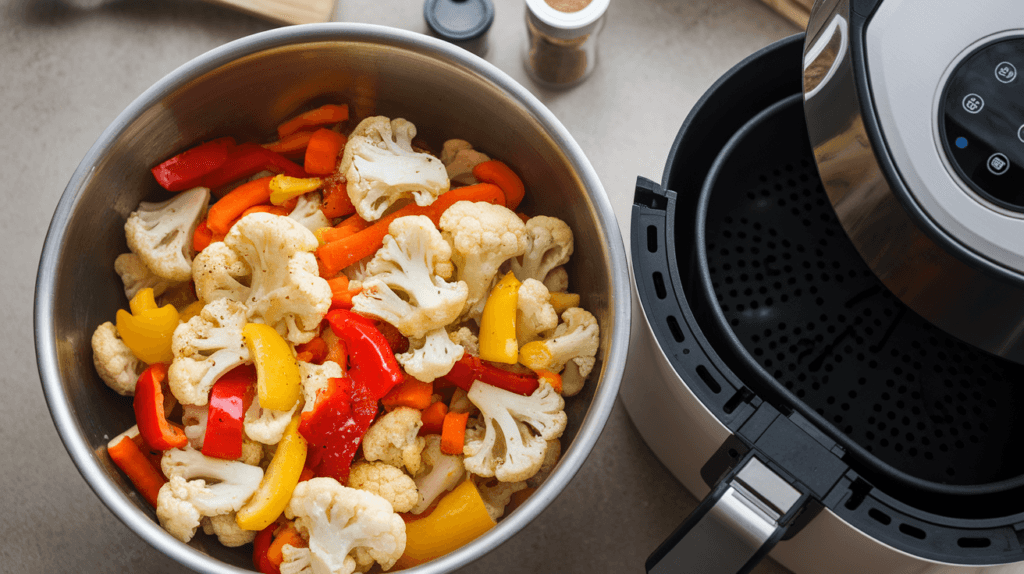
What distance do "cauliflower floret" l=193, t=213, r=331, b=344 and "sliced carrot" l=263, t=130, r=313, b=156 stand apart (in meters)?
0.17

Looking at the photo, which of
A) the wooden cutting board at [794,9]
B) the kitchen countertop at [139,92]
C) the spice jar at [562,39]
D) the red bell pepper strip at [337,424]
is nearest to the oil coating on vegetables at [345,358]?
the red bell pepper strip at [337,424]

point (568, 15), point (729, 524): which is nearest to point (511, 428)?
point (729, 524)

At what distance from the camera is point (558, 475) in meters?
0.79

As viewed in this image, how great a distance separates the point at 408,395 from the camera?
2.98ft

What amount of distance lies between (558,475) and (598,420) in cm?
8

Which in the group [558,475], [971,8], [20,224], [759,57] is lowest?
[20,224]

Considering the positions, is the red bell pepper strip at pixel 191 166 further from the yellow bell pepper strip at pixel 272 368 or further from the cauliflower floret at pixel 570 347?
the cauliflower floret at pixel 570 347

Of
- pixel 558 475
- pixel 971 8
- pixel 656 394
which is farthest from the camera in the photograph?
pixel 656 394

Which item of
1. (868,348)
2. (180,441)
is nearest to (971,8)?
(868,348)

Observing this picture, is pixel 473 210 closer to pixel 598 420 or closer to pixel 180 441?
pixel 598 420

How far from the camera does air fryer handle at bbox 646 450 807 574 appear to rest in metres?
0.70

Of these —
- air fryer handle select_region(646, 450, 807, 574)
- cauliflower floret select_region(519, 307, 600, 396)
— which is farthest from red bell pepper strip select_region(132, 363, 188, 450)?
air fryer handle select_region(646, 450, 807, 574)

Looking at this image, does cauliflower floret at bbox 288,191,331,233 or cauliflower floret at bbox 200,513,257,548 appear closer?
cauliflower floret at bbox 200,513,257,548

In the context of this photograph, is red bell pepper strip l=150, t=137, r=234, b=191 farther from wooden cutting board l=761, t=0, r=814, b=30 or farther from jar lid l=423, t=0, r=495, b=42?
wooden cutting board l=761, t=0, r=814, b=30
